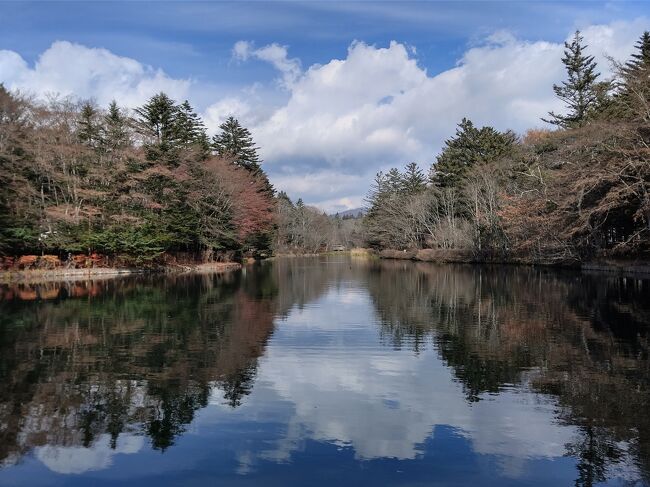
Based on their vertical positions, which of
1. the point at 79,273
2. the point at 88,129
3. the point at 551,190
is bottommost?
the point at 79,273

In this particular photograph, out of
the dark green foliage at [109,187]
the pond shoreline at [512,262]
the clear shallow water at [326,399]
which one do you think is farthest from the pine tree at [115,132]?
the pond shoreline at [512,262]

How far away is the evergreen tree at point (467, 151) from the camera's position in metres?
58.6

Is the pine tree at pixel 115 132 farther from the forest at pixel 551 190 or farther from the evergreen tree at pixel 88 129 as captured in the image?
the forest at pixel 551 190

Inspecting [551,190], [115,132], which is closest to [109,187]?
[115,132]

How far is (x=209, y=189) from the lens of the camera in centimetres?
4572

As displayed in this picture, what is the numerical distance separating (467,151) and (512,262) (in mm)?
18339

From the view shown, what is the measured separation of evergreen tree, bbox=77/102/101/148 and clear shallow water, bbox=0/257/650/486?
2452 centimetres

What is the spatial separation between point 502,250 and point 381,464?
4581 centimetres

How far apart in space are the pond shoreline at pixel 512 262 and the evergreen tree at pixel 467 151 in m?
8.37

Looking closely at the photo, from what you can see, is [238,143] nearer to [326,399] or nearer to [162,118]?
[162,118]

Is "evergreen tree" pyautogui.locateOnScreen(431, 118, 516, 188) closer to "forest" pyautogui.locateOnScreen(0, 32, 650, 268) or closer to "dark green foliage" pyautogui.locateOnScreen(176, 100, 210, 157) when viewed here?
"forest" pyautogui.locateOnScreen(0, 32, 650, 268)

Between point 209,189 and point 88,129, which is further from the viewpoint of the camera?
point 209,189

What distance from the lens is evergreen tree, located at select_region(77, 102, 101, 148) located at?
37625mm

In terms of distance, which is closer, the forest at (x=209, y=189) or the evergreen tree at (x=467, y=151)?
the forest at (x=209, y=189)
